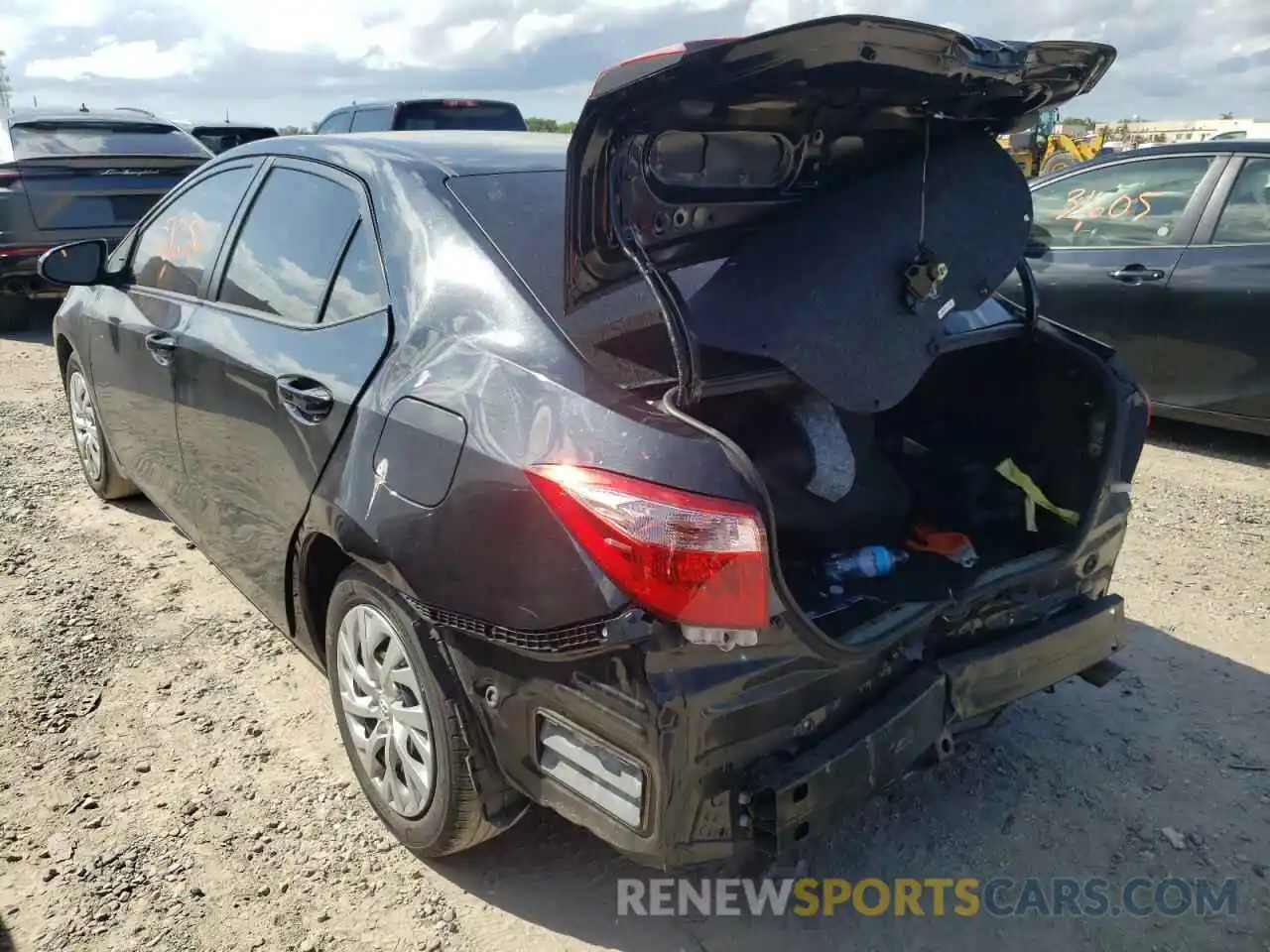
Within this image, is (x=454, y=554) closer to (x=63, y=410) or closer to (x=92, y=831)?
(x=92, y=831)

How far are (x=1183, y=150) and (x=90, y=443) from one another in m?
5.89

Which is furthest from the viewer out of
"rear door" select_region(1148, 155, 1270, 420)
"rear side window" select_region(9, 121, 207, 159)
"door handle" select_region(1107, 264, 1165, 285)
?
"rear side window" select_region(9, 121, 207, 159)

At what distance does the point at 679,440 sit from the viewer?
1.87 m

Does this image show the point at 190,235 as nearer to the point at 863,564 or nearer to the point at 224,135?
the point at 863,564

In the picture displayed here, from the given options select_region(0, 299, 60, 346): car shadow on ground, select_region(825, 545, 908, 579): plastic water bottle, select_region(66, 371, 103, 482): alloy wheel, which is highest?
select_region(825, 545, 908, 579): plastic water bottle

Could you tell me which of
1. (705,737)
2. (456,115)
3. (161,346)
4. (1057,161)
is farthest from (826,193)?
(1057,161)

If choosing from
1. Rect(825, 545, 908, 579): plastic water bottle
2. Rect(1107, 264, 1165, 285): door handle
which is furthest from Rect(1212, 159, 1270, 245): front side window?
Rect(825, 545, 908, 579): plastic water bottle

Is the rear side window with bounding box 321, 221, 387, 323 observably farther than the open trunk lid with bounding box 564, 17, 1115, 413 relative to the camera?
Yes

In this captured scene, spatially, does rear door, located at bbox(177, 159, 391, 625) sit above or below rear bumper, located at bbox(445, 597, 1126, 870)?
above

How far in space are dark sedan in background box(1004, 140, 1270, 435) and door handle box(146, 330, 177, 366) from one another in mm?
4003

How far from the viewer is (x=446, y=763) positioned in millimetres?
2252

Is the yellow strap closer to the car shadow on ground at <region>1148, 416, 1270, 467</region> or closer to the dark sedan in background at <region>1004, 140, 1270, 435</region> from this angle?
the dark sedan in background at <region>1004, 140, 1270, 435</region>

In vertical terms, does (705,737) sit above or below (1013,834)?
above

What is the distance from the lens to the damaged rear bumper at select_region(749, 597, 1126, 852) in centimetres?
192
